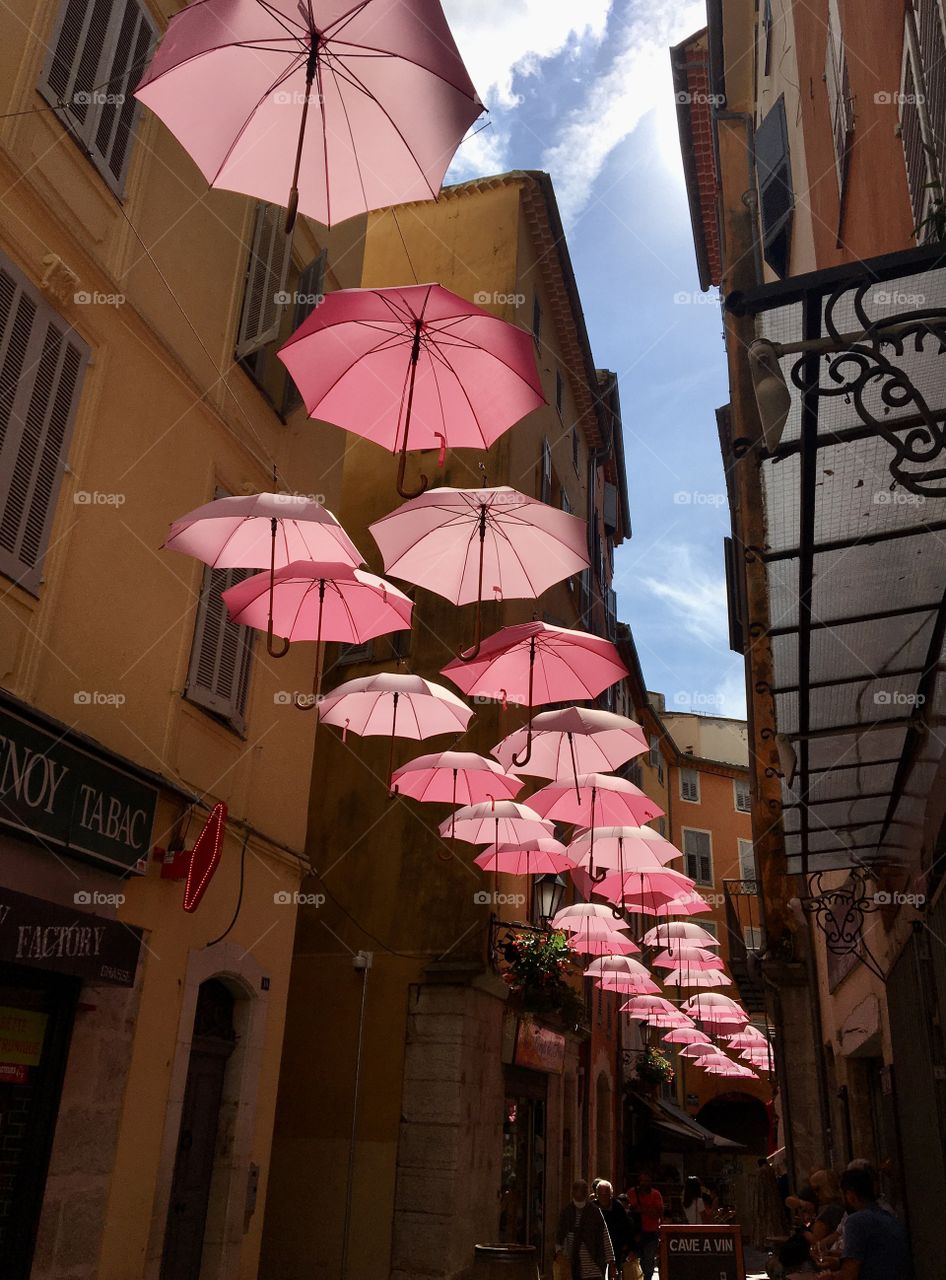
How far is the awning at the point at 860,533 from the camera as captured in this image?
390 cm

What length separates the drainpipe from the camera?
13.8 m

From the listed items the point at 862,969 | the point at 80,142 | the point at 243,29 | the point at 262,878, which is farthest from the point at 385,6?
the point at 862,969

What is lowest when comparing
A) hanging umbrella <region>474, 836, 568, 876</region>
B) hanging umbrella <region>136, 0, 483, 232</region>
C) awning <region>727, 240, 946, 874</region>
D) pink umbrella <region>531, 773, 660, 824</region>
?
awning <region>727, 240, 946, 874</region>

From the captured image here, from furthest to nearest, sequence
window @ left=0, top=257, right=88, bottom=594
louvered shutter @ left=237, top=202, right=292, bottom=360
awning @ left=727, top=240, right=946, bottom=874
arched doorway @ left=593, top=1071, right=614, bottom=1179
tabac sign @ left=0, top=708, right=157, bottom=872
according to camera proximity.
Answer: arched doorway @ left=593, top=1071, right=614, bottom=1179 < louvered shutter @ left=237, top=202, right=292, bottom=360 < window @ left=0, top=257, right=88, bottom=594 < tabac sign @ left=0, top=708, right=157, bottom=872 < awning @ left=727, top=240, right=946, bottom=874

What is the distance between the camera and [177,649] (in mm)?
9430

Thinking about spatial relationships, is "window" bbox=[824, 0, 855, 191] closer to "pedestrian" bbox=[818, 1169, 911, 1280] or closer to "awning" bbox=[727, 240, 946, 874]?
"awning" bbox=[727, 240, 946, 874]

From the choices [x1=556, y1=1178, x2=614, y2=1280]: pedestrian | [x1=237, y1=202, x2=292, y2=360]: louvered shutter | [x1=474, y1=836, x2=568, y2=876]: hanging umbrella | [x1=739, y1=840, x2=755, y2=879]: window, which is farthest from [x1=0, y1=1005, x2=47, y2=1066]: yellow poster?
[x1=739, y1=840, x2=755, y2=879]: window

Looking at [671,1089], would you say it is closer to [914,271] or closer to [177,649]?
[177,649]

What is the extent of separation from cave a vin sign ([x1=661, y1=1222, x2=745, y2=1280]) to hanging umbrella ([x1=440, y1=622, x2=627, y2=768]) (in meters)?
4.38

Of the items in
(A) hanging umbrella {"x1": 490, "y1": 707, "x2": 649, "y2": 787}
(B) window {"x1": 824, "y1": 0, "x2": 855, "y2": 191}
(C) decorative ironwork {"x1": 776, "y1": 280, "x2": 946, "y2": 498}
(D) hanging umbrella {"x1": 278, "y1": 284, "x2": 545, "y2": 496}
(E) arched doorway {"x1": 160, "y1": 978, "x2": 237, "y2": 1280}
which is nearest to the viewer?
(C) decorative ironwork {"x1": 776, "y1": 280, "x2": 946, "y2": 498}

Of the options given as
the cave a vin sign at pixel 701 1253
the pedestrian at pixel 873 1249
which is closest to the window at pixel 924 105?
the pedestrian at pixel 873 1249

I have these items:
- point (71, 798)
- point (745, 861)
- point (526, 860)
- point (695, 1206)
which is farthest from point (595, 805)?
point (745, 861)

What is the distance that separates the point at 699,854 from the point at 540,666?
127ft

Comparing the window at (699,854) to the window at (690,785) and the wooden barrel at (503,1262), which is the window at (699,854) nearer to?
the window at (690,785)
